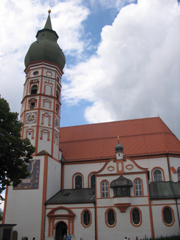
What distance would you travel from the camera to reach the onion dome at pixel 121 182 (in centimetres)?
→ 2518

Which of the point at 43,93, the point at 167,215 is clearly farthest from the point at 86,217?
the point at 43,93

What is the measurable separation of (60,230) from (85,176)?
7.17m

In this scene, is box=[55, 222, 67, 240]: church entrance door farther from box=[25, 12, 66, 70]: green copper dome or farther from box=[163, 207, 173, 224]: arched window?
box=[25, 12, 66, 70]: green copper dome

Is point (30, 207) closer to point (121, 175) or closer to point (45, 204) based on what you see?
point (45, 204)

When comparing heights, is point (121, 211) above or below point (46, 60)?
below

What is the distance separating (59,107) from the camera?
111 ft

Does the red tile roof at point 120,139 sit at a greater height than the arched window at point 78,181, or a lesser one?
greater

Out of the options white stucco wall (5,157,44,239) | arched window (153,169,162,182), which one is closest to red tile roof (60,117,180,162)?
arched window (153,169,162,182)

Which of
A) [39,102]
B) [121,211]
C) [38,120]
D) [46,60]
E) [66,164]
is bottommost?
[121,211]

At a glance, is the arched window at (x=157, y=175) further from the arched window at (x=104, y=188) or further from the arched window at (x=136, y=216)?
the arched window at (x=104, y=188)

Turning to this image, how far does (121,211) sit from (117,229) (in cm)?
169

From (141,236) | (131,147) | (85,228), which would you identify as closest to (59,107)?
(131,147)

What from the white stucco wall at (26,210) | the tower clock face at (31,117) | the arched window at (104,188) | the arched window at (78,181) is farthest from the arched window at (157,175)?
the tower clock face at (31,117)

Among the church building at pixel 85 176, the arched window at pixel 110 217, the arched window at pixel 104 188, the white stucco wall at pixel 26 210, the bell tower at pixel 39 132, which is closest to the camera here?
the church building at pixel 85 176
